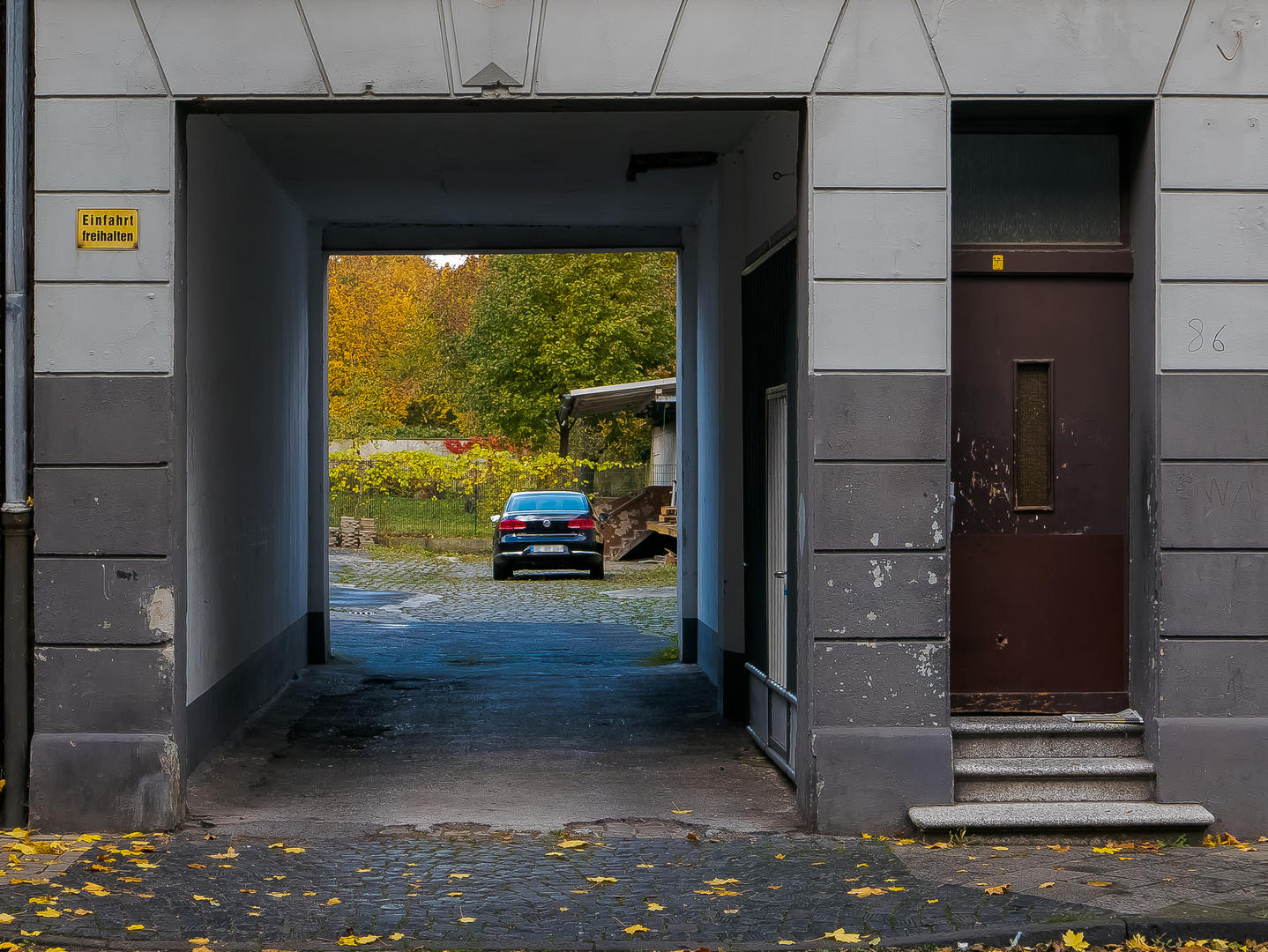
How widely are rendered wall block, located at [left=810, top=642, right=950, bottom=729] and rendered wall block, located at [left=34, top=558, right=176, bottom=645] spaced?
128 inches

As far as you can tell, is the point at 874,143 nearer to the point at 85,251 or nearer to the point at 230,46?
the point at 230,46

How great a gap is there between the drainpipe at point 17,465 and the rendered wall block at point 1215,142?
557 cm

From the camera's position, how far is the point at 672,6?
636cm

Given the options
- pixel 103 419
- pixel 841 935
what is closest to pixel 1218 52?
pixel 841 935

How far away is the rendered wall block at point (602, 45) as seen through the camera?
6355mm

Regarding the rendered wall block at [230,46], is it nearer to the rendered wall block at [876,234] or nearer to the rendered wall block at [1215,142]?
the rendered wall block at [876,234]

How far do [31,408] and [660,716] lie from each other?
4.87 meters

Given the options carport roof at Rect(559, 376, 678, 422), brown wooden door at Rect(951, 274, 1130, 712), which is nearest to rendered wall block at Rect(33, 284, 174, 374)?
brown wooden door at Rect(951, 274, 1130, 712)

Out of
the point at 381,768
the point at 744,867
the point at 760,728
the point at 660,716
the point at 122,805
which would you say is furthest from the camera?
the point at 660,716

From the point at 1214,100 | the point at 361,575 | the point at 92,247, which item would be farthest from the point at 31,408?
the point at 361,575

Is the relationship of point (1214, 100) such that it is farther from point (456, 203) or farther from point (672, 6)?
point (456, 203)

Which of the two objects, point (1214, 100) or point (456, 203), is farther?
point (456, 203)

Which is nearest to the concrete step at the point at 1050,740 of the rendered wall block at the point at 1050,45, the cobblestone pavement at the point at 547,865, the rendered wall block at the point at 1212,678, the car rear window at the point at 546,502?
the rendered wall block at the point at 1212,678

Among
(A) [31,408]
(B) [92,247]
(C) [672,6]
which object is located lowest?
(A) [31,408]
